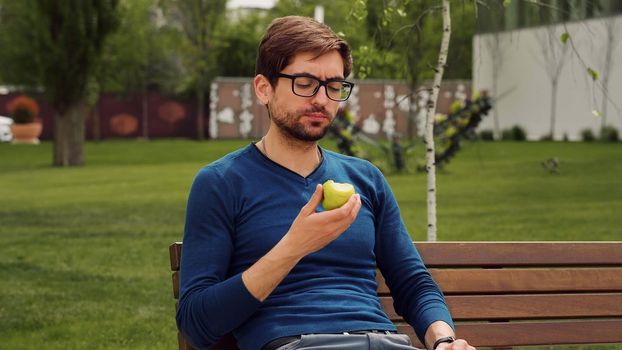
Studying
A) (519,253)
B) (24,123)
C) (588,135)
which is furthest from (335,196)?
(24,123)

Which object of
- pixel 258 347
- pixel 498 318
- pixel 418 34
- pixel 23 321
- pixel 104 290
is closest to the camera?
pixel 258 347

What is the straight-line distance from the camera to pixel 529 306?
13.9 feet

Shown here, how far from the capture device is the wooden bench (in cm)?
412

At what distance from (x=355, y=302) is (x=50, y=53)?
28.7 m

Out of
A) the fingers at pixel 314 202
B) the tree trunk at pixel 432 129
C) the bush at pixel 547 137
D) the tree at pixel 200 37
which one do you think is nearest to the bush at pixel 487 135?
the bush at pixel 547 137

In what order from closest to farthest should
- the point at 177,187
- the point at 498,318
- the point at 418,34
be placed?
the point at 498,318
the point at 418,34
the point at 177,187

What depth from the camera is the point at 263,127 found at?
59.2 m

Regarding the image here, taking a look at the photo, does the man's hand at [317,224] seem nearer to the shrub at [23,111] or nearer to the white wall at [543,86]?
the white wall at [543,86]

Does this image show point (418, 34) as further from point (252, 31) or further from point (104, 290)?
point (252, 31)

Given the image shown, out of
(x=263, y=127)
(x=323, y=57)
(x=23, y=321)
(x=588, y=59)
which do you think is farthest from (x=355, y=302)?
(x=263, y=127)

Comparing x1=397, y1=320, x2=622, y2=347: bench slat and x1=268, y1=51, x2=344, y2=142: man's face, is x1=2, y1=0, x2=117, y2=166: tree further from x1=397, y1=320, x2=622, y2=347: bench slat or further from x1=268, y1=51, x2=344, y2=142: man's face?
x1=268, y1=51, x2=344, y2=142: man's face

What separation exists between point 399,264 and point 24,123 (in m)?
50.8

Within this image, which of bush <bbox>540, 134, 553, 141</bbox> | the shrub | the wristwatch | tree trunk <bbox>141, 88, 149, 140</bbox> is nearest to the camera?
the wristwatch

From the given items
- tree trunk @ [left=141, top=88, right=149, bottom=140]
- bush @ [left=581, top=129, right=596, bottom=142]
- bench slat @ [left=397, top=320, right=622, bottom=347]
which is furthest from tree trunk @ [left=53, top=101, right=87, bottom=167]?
bench slat @ [left=397, top=320, right=622, bottom=347]
